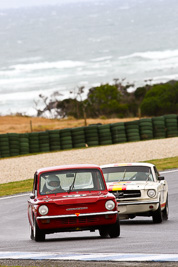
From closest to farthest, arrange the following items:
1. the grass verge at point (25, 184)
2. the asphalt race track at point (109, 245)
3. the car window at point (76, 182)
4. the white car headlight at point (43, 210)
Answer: the asphalt race track at point (109, 245), the white car headlight at point (43, 210), the car window at point (76, 182), the grass verge at point (25, 184)

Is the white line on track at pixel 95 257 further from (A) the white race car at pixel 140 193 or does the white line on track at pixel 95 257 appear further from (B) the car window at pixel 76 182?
(A) the white race car at pixel 140 193

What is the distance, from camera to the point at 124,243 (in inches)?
408

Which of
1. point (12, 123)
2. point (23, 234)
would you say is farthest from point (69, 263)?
point (12, 123)

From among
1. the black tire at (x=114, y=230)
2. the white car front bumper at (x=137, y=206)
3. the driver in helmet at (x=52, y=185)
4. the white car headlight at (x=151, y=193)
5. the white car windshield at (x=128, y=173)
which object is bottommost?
the white car front bumper at (x=137, y=206)

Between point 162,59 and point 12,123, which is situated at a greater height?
point 162,59

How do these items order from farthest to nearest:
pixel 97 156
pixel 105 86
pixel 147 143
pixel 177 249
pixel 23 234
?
pixel 105 86 < pixel 147 143 < pixel 97 156 < pixel 23 234 < pixel 177 249

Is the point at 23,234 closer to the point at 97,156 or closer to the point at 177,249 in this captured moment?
the point at 177,249

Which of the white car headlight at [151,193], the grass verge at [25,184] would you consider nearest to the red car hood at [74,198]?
the white car headlight at [151,193]

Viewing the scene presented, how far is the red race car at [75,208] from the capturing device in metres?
10.9

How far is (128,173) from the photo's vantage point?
1573cm

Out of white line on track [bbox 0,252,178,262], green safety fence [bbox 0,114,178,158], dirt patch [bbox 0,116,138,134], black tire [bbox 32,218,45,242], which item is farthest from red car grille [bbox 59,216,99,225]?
dirt patch [bbox 0,116,138,134]

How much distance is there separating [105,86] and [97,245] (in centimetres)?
8469

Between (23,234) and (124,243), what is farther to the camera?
(23,234)

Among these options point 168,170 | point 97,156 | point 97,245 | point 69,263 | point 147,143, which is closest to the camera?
point 69,263
